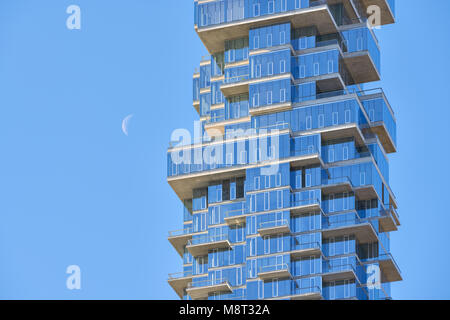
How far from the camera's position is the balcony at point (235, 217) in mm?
160000

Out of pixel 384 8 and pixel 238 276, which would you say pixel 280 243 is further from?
pixel 384 8

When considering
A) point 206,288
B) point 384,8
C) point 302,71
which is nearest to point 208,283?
point 206,288

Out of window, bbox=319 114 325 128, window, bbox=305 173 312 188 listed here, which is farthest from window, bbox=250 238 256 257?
window, bbox=319 114 325 128

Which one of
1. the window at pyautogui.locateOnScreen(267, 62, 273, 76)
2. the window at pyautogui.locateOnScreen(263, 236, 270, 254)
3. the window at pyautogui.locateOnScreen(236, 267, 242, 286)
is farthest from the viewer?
the window at pyautogui.locateOnScreen(267, 62, 273, 76)

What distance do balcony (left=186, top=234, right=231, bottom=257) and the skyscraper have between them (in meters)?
0.18

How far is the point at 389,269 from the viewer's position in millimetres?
164125

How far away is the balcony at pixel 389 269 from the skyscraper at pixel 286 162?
0.19m

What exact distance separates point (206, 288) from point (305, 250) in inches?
539

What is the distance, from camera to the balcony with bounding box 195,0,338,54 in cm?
16700

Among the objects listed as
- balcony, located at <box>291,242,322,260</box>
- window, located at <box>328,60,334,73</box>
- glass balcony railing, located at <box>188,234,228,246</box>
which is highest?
window, located at <box>328,60,334,73</box>

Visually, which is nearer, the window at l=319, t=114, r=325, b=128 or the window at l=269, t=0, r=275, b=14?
the window at l=319, t=114, r=325, b=128

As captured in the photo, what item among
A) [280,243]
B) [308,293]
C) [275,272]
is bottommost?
[308,293]

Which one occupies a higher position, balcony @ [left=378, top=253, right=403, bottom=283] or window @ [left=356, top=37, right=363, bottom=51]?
window @ [left=356, top=37, right=363, bottom=51]

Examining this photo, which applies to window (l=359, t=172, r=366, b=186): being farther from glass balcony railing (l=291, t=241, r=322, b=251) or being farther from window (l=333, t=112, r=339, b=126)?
glass balcony railing (l=291, t=241, r=322, b=251)
